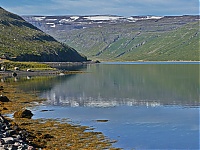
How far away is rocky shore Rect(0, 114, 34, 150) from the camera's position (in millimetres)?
29156

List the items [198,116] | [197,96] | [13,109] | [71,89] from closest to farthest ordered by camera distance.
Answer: [198,116] → [13,109] → [197,96] → [71,89]

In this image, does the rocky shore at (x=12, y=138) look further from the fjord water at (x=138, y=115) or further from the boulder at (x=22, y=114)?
the boulder at (x=22, y=114)

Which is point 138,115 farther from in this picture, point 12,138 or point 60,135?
point 12,138

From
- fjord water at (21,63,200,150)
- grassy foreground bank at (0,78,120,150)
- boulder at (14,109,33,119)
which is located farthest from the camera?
boulder at (14,109,33,119)

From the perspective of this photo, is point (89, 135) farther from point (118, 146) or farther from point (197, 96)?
point (197, 96)

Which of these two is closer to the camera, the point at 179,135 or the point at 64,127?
the point at 179,135

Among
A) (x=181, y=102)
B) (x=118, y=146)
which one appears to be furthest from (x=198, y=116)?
(x=118, y=146)

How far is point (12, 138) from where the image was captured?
32.2m

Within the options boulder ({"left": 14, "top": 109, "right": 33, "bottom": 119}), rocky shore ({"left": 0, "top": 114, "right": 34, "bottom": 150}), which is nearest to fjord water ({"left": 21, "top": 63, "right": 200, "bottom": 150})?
boulder ({"left": 14, "top": 109, "right": 33, "bottom": 119})

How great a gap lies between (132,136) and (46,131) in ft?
30.7

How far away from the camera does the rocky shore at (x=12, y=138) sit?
29156 mm

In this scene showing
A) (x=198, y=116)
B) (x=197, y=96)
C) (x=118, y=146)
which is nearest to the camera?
(x=118, y=146)

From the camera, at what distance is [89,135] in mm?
40344

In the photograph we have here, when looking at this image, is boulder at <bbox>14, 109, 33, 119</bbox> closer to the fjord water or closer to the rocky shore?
the fjord water
